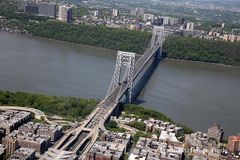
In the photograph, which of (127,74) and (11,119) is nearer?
(11,119)

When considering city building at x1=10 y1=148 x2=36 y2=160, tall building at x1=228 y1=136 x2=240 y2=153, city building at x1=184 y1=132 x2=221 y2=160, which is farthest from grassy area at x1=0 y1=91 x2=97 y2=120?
tall building at x1=228 y1=136 x2=240 y2=153

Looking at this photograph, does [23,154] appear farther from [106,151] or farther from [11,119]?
[11,119]

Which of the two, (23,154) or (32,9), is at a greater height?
(32,9)

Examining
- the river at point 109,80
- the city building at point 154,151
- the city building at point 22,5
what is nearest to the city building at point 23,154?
the city building at point 154,151

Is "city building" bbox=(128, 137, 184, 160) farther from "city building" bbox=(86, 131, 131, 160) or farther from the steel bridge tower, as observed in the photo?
the steel bridge tower

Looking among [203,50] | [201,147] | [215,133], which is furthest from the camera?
[203,50]

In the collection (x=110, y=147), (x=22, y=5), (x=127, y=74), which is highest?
(x=22, y=5)

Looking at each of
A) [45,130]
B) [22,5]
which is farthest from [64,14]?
[45,130]
